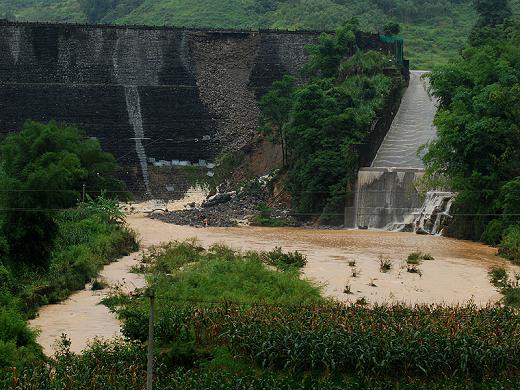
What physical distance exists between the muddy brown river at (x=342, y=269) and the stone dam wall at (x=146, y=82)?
10.4 meters

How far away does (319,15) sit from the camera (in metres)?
89.6

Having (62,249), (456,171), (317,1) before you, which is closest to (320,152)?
(456,171)

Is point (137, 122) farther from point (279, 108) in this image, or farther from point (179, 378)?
point (179, 378)

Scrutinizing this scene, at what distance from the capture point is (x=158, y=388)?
18.6 m

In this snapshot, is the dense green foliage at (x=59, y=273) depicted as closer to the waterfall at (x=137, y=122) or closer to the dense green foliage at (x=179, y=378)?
the dense green foliage at (x=179, y=378)

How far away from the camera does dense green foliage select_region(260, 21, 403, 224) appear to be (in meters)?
50.2

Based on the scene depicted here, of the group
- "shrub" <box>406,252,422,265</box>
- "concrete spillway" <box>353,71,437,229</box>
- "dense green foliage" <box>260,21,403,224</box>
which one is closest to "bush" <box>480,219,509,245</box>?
"shrub" <box>406,252,422,265</box>

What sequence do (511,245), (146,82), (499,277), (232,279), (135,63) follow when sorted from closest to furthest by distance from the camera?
(232,279), (499,277), (511,245), (146,82), (135,63)

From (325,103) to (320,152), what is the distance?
289cm

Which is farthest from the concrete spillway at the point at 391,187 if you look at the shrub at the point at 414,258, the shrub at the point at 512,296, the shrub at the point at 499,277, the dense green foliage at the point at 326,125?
the shrub at the point at 512,296

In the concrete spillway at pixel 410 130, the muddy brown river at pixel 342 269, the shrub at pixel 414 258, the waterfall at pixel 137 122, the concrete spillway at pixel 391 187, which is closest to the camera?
the muddy brown river at pixel 342 269

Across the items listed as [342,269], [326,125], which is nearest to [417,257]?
[342,269]

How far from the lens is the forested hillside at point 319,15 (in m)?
88.2

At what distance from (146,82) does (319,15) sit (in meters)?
30.5
